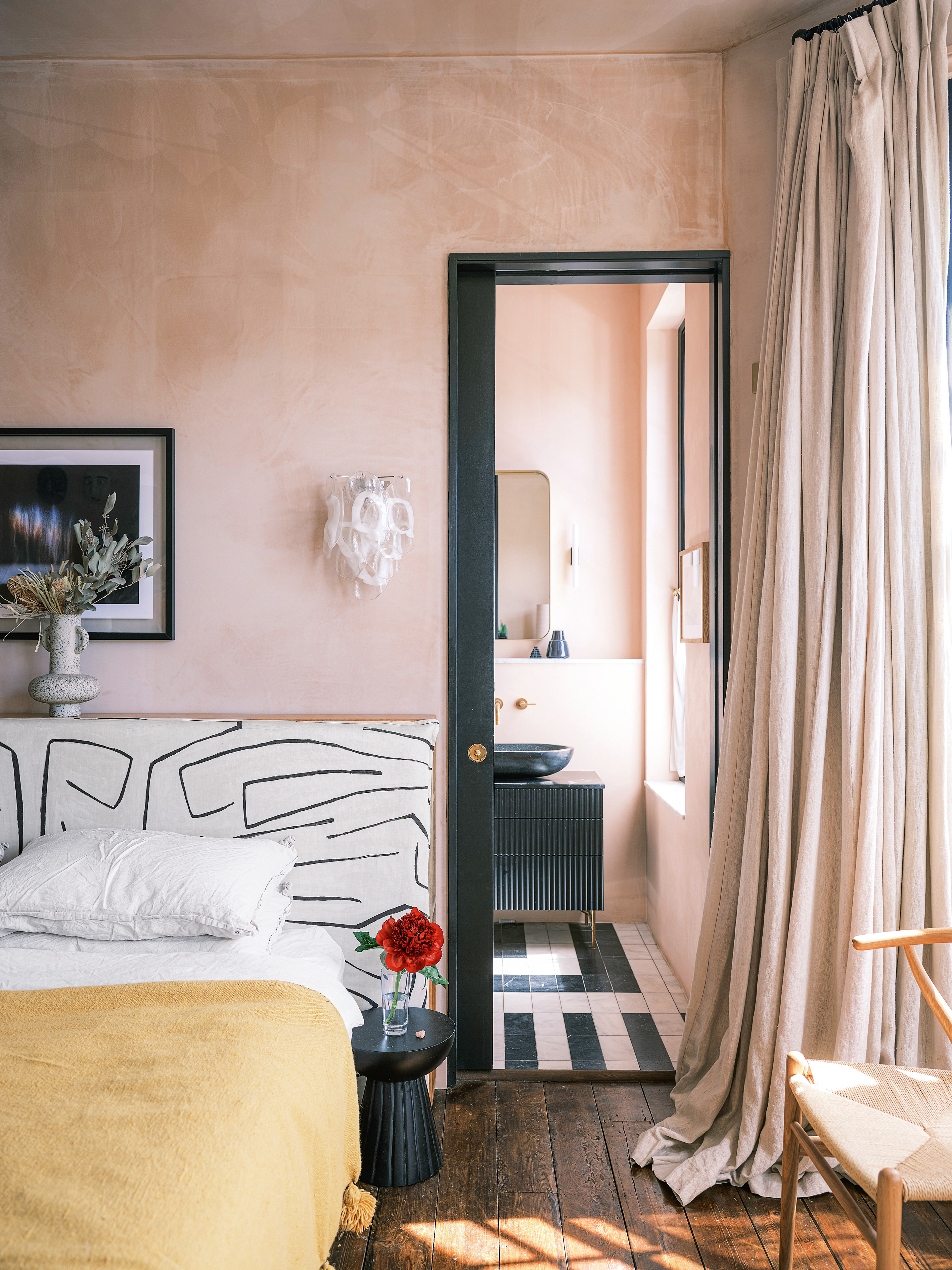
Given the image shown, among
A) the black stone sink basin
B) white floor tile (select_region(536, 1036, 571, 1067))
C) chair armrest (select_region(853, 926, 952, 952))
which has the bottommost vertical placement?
white floor tile (select_region(536, 1036, 571, 1067))

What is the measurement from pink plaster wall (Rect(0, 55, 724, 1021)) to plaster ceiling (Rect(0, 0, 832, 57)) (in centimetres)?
5

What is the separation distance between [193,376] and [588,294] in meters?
2.23

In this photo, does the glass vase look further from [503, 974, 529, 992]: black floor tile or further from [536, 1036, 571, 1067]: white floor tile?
[503, 974, 529, 992]: black floor tile

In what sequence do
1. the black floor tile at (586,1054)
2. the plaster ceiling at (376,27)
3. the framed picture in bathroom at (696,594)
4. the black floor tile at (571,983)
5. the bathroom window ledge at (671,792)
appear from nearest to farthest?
the plaster ceiling at (376,27), the black floor tile at (586,1054), the framed picture in bathroom at (696,594), the black floor tile at (571,983), the bathroom window ledge at (671,792)

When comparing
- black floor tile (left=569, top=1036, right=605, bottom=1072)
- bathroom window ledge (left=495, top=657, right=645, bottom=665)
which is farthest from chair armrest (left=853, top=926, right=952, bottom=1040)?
bathroom window ledge (left=495, top=657, right=645, bottom=665)

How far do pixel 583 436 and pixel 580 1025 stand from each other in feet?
8.36

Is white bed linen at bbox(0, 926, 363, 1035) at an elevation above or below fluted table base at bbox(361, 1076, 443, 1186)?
above

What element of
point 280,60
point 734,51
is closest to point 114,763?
point 280,60

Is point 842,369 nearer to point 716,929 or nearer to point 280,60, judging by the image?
point 716,929

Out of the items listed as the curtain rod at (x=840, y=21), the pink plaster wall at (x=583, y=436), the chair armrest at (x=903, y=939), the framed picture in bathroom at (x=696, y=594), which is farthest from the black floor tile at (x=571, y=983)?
the curtain rod at (x=840, y=21)

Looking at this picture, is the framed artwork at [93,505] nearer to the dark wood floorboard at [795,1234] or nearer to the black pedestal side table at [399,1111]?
the black pedestal side table at [399,1111]

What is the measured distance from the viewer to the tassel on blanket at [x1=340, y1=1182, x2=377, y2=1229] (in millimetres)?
1656

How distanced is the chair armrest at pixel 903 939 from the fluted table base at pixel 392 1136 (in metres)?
1.03

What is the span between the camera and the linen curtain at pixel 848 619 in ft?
6.25
